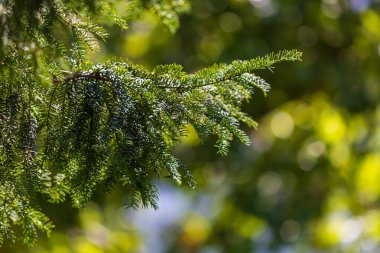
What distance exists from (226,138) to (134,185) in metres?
0.22

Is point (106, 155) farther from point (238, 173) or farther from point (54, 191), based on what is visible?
point (238, 173)

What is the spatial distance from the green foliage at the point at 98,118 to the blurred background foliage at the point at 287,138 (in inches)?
181

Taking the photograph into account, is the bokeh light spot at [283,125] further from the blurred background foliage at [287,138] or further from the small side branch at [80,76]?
the small side branch at [80,76]

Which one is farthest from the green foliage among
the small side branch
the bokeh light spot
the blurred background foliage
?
the bokeh light spot

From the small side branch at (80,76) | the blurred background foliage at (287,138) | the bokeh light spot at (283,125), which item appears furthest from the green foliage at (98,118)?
the bokeh light spot at (283,125)

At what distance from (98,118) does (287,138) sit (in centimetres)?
528

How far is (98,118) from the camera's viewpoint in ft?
5.59

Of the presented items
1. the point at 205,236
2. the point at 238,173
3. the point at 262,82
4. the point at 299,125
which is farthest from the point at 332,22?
A: the point at 262,82

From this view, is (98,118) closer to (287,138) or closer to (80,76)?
(80,76)

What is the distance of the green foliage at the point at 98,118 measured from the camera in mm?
1688

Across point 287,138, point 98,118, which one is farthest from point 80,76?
point 287,138

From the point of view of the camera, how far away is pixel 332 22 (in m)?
6.87

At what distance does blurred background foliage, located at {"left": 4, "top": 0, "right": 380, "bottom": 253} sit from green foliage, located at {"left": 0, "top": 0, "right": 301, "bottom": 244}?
4602 millimetres

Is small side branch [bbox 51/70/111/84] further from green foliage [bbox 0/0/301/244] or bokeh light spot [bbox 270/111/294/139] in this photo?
bokeh light spot [bbox 270/111/294/139]
